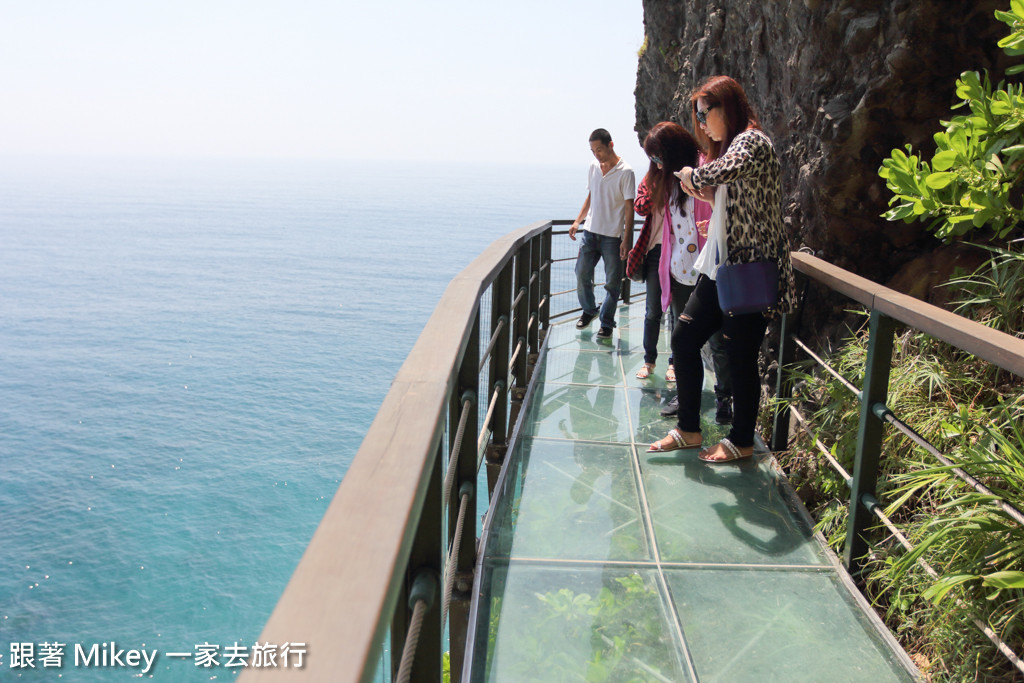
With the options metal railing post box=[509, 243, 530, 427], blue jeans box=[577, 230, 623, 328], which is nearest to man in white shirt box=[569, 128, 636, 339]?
blue jeans box=[577, 230, 623, 328]

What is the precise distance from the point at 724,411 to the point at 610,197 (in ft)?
7.35

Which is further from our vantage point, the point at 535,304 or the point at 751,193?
the point at 535,304

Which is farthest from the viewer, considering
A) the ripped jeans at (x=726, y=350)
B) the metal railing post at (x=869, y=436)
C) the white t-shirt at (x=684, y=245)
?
the white t-shirt at (x=684, y=245)

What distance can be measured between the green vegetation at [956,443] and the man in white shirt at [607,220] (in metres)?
2.36

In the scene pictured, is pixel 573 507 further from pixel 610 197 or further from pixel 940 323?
pixel 610 197

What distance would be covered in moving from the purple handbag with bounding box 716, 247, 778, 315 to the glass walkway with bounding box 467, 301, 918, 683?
812 millimetres

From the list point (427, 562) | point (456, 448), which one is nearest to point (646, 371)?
point (456, 448)

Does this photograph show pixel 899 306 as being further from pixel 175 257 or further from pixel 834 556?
pixel 175 257

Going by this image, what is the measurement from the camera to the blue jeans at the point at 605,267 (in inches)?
233

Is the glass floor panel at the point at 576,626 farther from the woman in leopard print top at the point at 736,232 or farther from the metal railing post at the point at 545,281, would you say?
the metal railing post at the point at 545,281

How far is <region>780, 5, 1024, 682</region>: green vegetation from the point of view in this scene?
1950 mm

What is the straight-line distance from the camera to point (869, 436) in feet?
8.22

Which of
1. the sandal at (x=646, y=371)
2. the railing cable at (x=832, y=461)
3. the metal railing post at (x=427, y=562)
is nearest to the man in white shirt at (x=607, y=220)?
the sandal at (x=646, y=371)

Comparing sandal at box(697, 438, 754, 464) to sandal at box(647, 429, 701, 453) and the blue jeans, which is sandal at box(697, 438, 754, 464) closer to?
sandal at box(647, 429, 701, 453)
